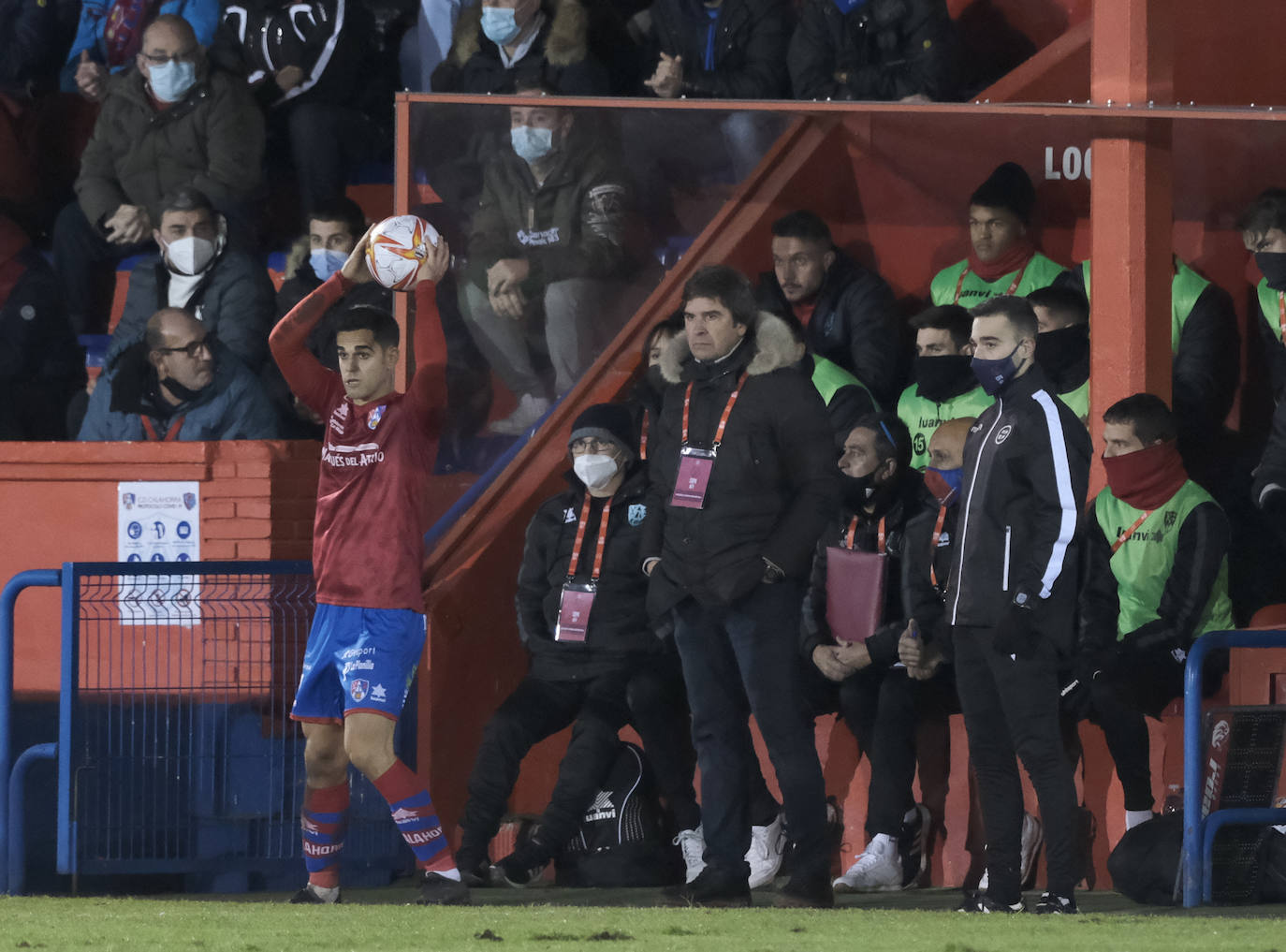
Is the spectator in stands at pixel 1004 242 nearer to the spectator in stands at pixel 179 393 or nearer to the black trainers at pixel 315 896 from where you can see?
the spectator in stands at pixel 179 393

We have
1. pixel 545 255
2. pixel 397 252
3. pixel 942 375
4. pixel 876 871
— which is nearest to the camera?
pixel 397 252

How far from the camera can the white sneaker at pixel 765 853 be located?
785cm

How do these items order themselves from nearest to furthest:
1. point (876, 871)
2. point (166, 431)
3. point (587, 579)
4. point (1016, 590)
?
point (1016, 590)
point (876, 871)
point (587, 579)
point (166, 431)

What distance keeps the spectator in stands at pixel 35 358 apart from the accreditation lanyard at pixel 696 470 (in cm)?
540

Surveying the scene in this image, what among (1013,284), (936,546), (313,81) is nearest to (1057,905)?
(936,546)

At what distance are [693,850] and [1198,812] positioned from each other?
73.6 inches

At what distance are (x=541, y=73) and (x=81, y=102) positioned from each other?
3.55 metres

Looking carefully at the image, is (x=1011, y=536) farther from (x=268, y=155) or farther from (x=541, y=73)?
(x=268, y=155)

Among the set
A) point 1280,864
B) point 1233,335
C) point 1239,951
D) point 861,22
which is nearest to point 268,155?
point 861,22

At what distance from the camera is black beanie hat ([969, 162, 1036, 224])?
352 inches

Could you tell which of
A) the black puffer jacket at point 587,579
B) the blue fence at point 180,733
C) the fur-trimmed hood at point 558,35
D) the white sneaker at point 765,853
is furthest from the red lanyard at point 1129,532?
the fur-trimmed hood at point 558,35

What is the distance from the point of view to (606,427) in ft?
26.7

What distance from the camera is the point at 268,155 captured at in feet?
38.1

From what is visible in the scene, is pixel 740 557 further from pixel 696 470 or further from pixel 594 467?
pixel 594 467
